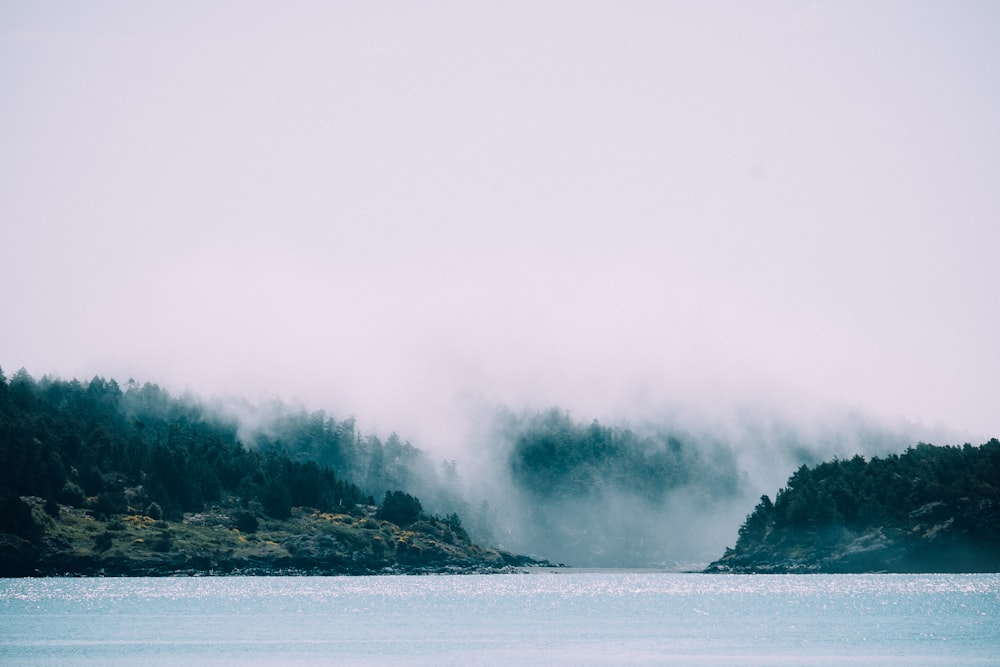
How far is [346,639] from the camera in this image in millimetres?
133000

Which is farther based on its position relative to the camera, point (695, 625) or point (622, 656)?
point (695, 625)

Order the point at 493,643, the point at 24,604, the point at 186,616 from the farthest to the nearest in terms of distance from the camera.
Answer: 1. the point at 24,604
2. the point at 186,616
3. the point at 493,643

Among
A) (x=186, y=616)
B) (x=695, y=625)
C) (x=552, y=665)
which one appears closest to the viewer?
(x=552, y=665)

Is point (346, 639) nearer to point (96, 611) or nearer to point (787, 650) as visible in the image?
point (787, 650)

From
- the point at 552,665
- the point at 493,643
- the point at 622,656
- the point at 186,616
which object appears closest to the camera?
the point at 552,665

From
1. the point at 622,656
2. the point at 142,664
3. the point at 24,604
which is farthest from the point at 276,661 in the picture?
the point at 24,604

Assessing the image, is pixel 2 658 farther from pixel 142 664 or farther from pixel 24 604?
pixel 24 604

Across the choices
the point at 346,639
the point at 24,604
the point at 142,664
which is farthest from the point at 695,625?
the point at 24,604

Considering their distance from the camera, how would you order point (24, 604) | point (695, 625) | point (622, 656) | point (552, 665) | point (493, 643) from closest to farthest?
point (552, 665) → point (622, 656) → point (493, 643) → point (695, 625) → point (24, 604)

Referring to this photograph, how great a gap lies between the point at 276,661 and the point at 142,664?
13.3 meters

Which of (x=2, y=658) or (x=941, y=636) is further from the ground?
(x=941, y=636)

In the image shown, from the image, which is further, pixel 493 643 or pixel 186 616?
pixel 186 616

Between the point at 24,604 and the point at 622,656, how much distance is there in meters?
128

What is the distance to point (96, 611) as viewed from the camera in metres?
179
